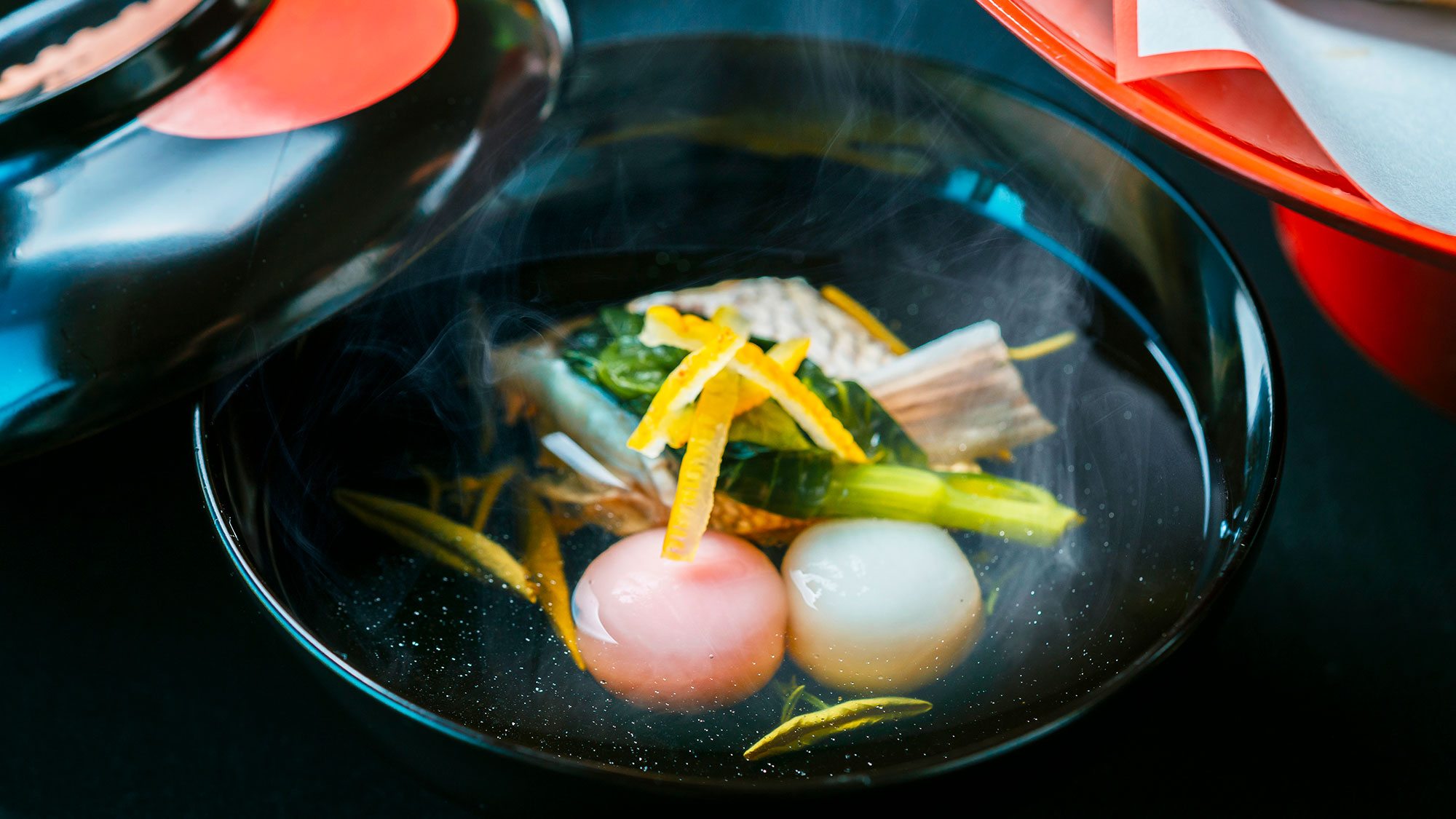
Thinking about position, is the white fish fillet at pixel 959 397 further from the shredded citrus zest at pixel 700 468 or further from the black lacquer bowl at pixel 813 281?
the shredded citrus zest at pixel 700 468

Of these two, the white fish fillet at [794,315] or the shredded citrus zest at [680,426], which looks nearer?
the shredded citrus zest at [680,426]

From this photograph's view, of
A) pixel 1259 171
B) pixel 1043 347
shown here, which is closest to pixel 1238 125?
pixel 1259 171

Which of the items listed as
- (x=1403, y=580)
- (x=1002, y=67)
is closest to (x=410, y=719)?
(x=1403, y=580)

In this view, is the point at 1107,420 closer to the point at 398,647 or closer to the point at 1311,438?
the point at 1311,438

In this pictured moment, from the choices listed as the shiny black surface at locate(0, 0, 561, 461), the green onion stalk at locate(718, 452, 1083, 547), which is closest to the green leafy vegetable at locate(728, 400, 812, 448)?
the green onion stalk at locate(718, 452, 1083, 547)

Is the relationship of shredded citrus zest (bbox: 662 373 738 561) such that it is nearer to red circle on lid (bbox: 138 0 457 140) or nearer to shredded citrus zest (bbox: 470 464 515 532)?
shredded citrus zest (bbox: 470 464 515 532)

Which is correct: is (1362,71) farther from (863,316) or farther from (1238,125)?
(863,316)

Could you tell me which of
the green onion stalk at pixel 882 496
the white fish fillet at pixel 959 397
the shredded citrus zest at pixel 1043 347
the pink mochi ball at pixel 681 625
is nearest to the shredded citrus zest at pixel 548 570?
the pink mochi ball at pixel 681 625
